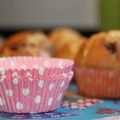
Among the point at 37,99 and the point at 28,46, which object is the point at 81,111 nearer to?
the point at 37,99

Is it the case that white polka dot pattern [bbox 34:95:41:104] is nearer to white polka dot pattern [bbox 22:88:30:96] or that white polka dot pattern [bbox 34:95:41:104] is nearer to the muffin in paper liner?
white polka dot pattern [bbox 22:88:30:96]

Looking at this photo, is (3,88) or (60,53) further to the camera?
(60,53)

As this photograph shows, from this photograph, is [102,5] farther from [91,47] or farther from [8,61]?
[8,61]

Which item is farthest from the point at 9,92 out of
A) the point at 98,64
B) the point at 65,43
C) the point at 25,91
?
the point at 65,43

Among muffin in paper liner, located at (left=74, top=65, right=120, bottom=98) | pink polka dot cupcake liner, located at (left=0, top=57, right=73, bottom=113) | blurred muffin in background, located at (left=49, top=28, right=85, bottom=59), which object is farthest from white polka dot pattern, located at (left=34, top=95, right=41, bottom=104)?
blurred muffin in background, located at (left=49, top=28, right=85, bottom=59)

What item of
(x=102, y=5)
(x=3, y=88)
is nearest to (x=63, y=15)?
(x=102, y=5)

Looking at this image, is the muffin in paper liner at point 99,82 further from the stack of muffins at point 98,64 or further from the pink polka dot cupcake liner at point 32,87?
the pink polka dot cupcake liner at point 32,87
